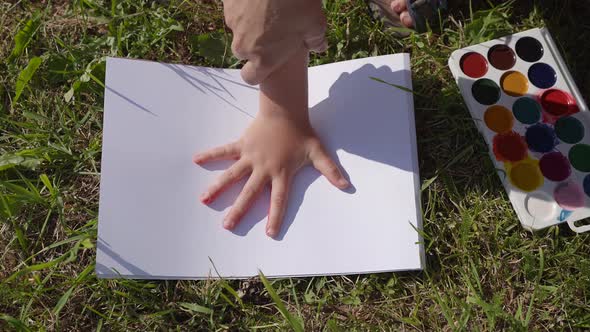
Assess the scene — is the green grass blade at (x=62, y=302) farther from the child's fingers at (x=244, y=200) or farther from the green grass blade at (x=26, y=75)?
the green grass blade at (x=26, y=75)

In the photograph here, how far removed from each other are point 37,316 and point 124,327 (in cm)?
17

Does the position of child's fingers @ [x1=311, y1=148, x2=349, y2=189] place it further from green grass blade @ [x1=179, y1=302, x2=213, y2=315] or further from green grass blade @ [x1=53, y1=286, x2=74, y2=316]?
green grass blade @ [x1=53, y1=286, x2=74, y2=316]

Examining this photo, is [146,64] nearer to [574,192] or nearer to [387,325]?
[387,325]

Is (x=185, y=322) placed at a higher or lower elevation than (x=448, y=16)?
lower

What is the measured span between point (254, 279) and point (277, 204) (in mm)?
139

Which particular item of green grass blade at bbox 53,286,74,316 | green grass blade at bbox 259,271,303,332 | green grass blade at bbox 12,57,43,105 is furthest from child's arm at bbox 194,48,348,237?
green grass blade at bbox 12,57,43,105

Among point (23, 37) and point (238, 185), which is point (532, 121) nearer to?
point (238, 185)

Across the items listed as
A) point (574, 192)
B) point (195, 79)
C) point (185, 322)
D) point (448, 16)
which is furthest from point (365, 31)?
point (185, 322)

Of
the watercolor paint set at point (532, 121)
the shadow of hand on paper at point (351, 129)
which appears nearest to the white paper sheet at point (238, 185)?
the shadow of hand on paper at point (351, 129)

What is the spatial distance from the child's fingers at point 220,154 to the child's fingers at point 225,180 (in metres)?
0.03

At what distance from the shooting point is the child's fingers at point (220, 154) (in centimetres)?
119

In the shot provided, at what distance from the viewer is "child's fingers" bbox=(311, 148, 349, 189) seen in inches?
45.3

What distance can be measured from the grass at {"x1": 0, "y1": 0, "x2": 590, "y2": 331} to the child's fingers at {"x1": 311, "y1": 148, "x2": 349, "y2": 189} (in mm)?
152

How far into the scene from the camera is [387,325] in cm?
111
